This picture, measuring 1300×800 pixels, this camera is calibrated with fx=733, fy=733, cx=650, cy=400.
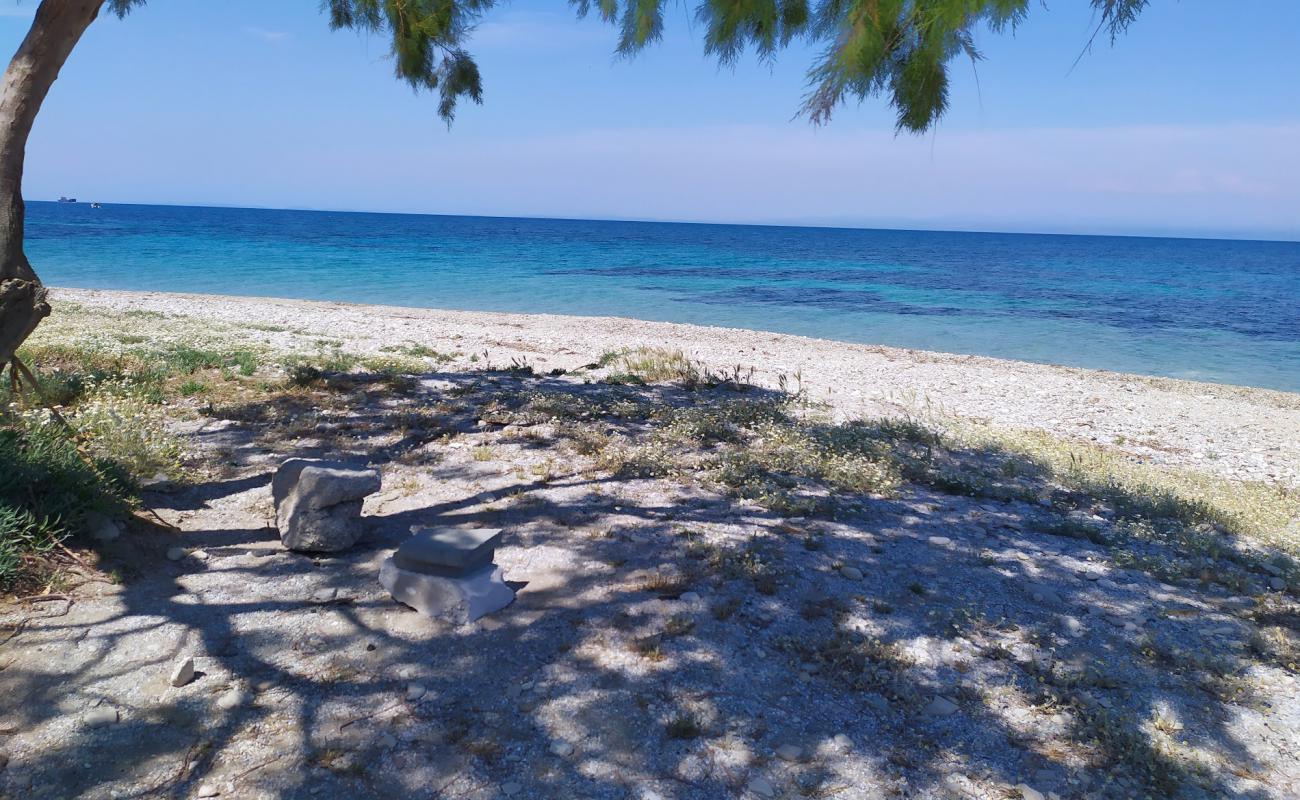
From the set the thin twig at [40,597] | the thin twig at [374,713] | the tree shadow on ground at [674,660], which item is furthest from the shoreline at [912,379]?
the thin twig at [40,597]

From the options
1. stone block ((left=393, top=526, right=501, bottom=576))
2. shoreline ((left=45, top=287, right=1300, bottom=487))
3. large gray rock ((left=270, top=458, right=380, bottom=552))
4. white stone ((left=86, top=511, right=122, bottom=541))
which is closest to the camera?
stone block ((left=393, top=526, right=501, bottom=576))

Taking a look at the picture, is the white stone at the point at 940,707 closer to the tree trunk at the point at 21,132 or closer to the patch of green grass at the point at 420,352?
the tree trunk at the point at 21,132

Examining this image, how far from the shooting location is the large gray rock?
454 centimetres

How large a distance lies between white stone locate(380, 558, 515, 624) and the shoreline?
6442mm

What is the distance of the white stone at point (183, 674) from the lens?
3311mm

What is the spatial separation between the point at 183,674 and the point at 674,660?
7.47ft

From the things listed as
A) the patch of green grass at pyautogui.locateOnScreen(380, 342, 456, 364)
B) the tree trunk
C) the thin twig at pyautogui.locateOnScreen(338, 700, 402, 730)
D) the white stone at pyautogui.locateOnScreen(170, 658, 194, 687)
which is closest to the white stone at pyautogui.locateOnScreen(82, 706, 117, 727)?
the white stone at pyautogui.locateOnScreen(170, 658, 194, 687)

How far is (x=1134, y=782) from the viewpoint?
3123 mm

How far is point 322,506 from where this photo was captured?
4582mm

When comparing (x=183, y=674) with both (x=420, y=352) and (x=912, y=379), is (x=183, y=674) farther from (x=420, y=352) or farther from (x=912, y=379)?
(x=912, y=379)

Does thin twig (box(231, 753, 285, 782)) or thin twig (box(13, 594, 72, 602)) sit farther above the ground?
thin twig (box(13, 594, 72, 602))

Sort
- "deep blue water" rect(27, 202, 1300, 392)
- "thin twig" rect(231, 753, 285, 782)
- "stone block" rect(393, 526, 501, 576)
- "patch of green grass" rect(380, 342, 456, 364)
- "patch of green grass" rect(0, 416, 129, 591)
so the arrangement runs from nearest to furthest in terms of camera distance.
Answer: "thin twig" rect(231, 753, 285, 782), "patch of green grass" rect(0, 416, 129, 591), "stone block" rect(393, 526, 501, 576), "patch of green grass" rect(380, 342, 456, 364), "deep blue water" rect(27, 202, 1300, 392)

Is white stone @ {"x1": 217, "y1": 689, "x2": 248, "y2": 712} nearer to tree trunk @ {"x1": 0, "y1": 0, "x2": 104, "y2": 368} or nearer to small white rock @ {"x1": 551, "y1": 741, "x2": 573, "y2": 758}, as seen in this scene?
small white rock @ {"x1": 551, "y1": 741, "x2": 573, "y2": 758}

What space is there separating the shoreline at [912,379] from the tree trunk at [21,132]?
7423mm
